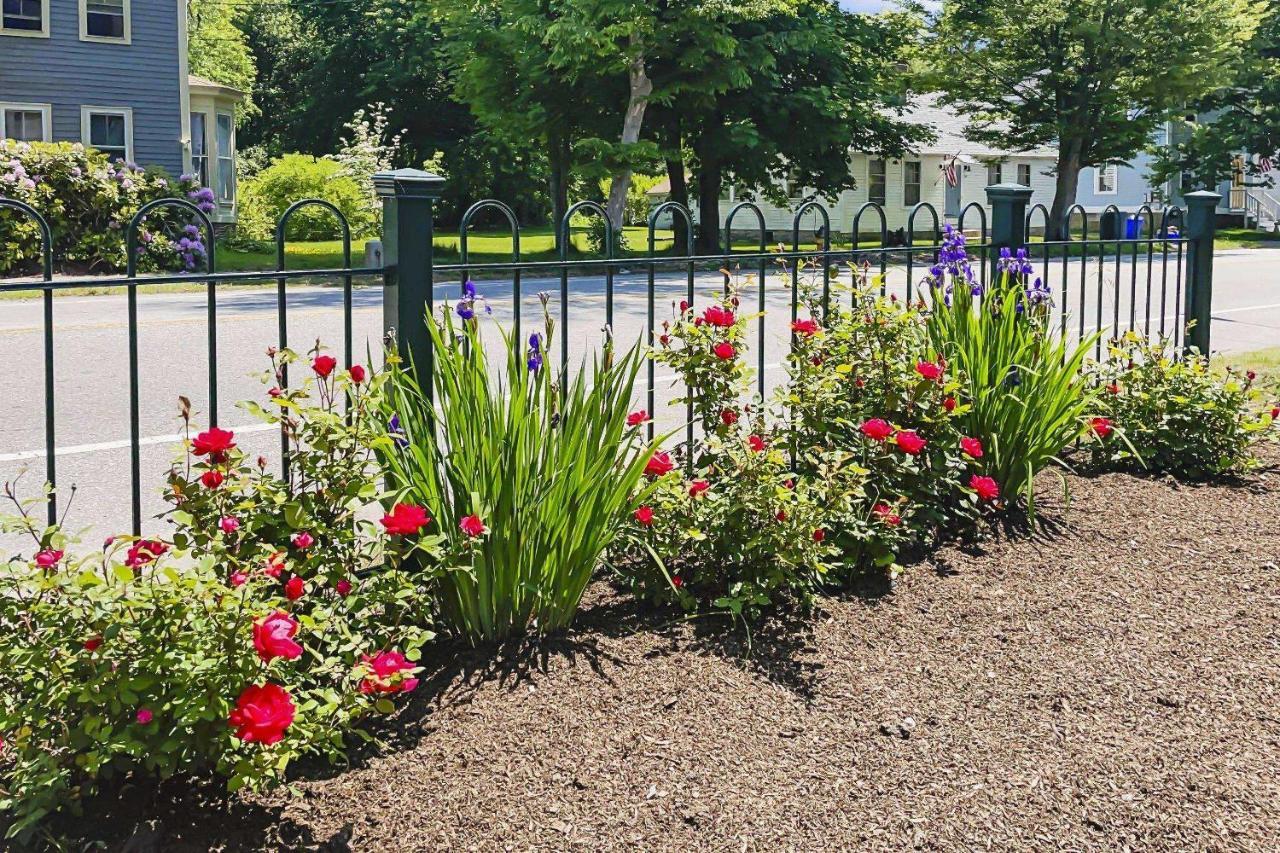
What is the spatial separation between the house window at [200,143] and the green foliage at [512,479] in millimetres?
28764

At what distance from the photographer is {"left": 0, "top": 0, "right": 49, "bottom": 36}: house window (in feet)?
81.9

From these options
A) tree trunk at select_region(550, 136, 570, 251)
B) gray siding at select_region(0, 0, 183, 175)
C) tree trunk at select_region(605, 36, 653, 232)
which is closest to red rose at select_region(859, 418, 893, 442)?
tree trunk at select_region(605, 36, 653, 232)

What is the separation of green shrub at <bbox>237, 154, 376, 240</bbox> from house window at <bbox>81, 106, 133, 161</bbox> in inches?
107

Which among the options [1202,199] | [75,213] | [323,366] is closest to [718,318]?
[323,366]

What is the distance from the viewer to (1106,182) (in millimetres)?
54312

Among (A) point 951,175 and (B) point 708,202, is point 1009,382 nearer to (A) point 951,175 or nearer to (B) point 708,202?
(B) point 708,202

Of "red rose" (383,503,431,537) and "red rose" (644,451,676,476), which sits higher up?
"red rose" (644,451,676,476)

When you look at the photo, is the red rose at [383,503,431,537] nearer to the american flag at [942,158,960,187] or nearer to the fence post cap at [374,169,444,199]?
the fence post cap at [374,169,444,199]

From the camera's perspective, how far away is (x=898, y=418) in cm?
477

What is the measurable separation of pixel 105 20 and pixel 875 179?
90.8ft

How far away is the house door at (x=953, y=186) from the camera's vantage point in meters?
Answer: 45.8

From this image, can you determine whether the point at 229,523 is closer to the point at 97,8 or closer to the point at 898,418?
the point at 898,418

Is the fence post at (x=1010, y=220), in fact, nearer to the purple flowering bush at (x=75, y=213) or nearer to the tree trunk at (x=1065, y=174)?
the purple flowering bush at (x=75, y=213)

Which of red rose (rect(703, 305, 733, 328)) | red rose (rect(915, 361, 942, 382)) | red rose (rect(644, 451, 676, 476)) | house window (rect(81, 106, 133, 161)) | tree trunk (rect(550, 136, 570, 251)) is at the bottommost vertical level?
red rose (rect(644, 451, 676, 476))
